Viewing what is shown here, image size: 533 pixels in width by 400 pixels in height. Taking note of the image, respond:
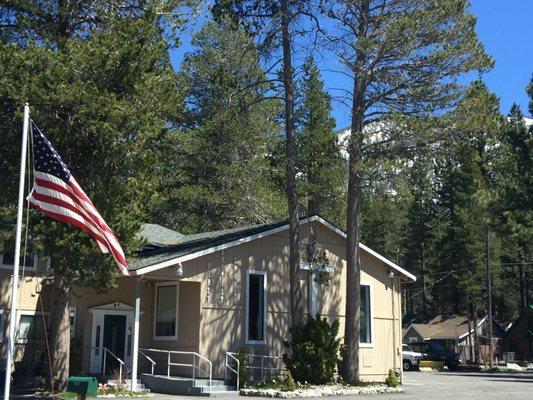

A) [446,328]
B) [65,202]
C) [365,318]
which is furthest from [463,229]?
[65,202]

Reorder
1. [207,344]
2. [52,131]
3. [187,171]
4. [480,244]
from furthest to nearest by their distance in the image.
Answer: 1. [480,244]
2. [187,171]
3. [207,344]
4. [52,131]

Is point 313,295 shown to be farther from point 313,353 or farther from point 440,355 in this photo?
point 440,355

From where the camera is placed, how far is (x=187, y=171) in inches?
1432

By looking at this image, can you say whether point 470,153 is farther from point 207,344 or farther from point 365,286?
point 207,344

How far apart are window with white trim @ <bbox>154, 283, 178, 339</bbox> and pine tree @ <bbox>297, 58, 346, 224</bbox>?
6905 millimetres

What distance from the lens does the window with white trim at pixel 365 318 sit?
25719 millimetres

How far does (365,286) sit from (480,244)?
33185 millimetres

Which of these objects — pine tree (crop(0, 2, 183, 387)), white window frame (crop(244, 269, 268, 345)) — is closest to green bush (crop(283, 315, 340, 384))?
white window frame (crop(244, 269, 268, 345))

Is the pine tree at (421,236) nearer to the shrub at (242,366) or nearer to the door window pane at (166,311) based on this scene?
the door window pane at (166,311)

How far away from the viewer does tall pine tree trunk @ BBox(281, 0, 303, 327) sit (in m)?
22.9

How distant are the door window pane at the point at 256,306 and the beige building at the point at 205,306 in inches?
1.3

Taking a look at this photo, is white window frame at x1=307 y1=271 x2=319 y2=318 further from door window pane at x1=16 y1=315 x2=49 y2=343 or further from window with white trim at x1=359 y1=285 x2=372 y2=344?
door window pane at x1=16 y1=315 x2=49 y2=343

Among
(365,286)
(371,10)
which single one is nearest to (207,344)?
(365,286)

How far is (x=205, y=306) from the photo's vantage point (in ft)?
72.0
